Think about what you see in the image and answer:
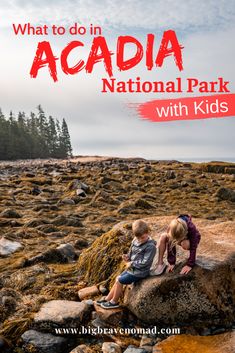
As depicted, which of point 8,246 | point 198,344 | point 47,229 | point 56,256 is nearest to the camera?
point 198,344

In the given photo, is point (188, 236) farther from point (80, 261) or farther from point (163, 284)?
point (80, 261)

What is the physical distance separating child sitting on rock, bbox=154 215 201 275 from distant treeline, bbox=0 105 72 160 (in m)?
70.1

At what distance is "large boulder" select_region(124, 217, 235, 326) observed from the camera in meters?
5.61

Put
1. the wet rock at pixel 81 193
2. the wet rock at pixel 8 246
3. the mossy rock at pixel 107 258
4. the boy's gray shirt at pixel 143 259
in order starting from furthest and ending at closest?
the wet rock at pixel 81 193
the wet rock at pixel 8 246
the mossy rock at pixel 107 258
the boy's gray shirt at pixel 143 259

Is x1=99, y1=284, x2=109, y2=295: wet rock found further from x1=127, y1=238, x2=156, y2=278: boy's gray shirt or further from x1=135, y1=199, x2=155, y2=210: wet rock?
x1=135, y1=199, x2=155, y2=210: wet rock

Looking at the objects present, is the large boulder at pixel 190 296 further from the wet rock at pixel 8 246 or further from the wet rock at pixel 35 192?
the wet rock at pixel 35 192

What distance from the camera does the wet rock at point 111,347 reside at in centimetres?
511

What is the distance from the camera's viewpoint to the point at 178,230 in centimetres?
554

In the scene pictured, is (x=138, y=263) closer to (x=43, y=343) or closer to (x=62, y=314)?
(x=62, y=314)

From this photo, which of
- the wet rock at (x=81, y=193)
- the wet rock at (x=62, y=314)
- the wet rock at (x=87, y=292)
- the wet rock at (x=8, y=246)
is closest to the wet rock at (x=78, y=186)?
the wet rock at (x=81, y=193)

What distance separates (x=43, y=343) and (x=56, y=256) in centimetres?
328

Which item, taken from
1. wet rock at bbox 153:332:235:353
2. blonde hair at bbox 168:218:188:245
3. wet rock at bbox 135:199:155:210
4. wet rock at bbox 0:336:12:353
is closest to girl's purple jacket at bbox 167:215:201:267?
blonde hair at bbox 168:218:188:245

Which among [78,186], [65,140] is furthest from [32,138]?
[78,186]

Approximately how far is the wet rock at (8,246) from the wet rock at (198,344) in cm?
487
